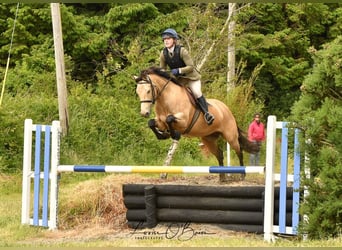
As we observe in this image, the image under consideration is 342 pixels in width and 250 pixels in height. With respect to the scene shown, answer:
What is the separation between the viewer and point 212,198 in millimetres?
Answer: 9305

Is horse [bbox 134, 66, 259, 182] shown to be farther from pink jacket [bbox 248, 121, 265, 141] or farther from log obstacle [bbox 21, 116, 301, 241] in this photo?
pink jacket [bbox 248, 121, 265, 141]

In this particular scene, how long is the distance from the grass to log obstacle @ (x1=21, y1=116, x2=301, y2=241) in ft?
0.58

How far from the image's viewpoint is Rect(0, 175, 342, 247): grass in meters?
8.04

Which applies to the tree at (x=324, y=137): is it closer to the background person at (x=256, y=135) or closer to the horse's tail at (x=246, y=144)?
the horse's tail at (x=246, y=144)

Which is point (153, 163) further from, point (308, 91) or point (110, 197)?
point (308, 91)

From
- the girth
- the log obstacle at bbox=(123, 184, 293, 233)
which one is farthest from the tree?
the girth

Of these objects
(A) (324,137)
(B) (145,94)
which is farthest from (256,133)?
(A) (324,137)

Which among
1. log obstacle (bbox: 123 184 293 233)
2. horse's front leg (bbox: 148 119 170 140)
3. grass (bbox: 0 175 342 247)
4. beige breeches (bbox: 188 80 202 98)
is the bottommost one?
grass (bbox: 0 175 342 247)

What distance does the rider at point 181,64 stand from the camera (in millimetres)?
9641

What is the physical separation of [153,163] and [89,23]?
35.5 feet

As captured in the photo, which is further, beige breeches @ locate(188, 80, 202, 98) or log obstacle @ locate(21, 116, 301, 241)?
beige breeches @ locate(188, 80, 202, 98)

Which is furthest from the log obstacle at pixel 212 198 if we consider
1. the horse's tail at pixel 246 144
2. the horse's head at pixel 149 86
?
the horse's tail at pixel 246 144

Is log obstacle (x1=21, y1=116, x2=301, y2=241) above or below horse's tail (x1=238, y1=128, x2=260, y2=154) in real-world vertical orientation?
below

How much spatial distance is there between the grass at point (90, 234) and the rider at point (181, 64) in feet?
5.76
